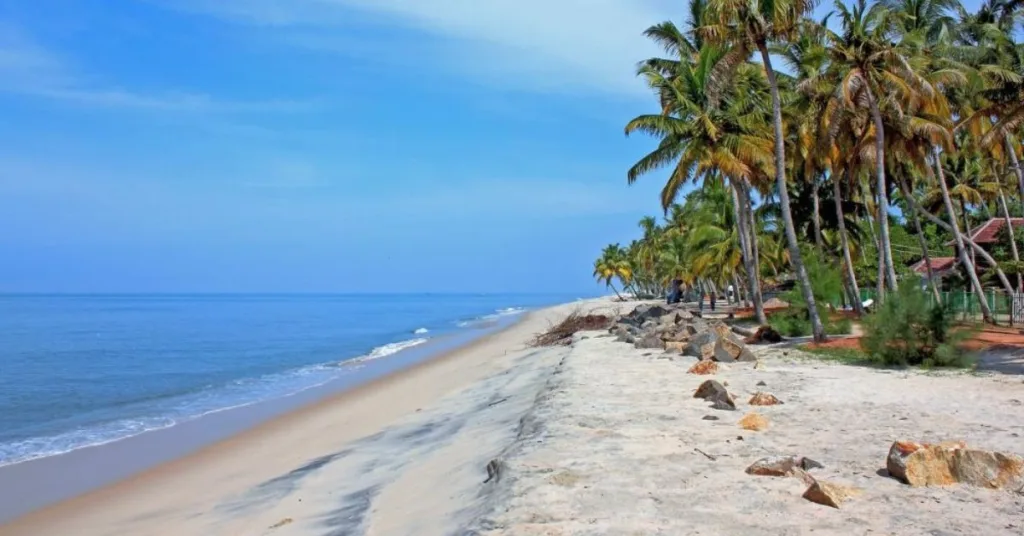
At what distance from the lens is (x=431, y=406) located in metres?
15.0

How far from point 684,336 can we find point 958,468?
12435 millimetres

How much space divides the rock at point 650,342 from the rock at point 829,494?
1267cm

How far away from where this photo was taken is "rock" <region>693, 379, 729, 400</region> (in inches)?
388

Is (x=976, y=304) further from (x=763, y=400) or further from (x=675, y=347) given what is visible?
(x=763, y=400)

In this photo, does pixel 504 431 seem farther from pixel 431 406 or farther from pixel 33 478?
pixel 33 478

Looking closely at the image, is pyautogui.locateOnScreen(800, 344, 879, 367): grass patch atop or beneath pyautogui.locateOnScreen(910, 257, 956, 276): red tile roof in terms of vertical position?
beneath

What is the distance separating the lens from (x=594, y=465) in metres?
6.70

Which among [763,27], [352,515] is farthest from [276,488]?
[763,27]

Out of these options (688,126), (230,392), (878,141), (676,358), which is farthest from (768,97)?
(230,392)

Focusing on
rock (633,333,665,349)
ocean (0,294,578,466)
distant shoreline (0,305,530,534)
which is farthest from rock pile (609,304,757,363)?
ocean (0,294,578,466)

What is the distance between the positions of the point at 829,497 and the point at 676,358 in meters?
10.9

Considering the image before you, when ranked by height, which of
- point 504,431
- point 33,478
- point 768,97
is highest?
point 768,97

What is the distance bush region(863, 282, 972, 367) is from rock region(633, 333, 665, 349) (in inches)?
207

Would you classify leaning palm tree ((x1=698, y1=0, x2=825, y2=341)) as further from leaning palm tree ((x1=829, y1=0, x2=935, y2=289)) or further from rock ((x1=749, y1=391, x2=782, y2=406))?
rock ((x1=749, y1=391, x2=782, y2=406))
